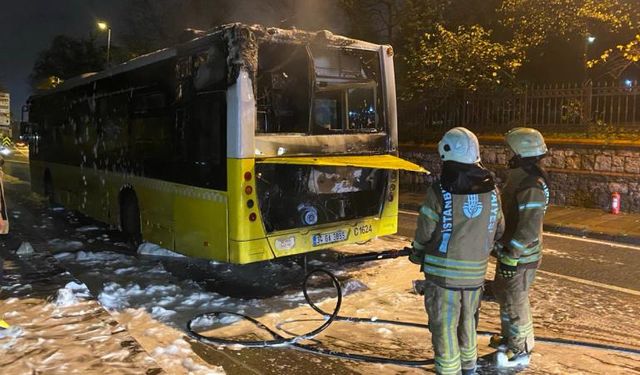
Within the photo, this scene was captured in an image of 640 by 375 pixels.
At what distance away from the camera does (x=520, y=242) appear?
3988mm

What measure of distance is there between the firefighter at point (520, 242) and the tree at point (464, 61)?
429 inches

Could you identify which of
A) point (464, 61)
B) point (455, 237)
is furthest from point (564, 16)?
point (455, 237)

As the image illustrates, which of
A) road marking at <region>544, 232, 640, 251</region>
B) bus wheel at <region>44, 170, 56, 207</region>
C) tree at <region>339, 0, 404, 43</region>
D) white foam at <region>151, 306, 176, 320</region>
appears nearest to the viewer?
white foam at <region>151, 306, 176, 320</region>

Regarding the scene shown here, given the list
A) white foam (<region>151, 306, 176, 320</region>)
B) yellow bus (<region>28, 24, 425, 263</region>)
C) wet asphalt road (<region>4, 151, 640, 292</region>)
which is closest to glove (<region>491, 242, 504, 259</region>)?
yellow bus (<region>28, 24, 425, 263</region>)

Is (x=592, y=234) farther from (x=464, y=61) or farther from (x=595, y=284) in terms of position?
(x=464, y=61)

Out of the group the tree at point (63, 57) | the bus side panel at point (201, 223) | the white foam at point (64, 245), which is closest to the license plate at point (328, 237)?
the bus side panel at point (201, 223)

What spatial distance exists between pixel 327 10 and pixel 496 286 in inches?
649

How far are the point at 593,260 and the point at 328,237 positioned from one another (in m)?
4.07

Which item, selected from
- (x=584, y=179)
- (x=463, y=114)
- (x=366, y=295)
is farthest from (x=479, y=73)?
(x=366, y=295)

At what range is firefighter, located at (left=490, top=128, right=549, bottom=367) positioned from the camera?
401 centimetres

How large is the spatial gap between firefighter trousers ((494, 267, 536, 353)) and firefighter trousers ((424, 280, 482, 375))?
0.57 meters

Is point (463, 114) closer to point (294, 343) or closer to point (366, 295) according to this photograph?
point (366, 295)

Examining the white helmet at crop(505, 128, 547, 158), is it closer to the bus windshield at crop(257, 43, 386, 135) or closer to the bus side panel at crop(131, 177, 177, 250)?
the bus windshield at crop(257, 43, 386, 135)

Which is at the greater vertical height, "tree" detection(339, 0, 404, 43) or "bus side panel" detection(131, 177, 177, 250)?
"tree" detection(339, 0, 404, 43)
